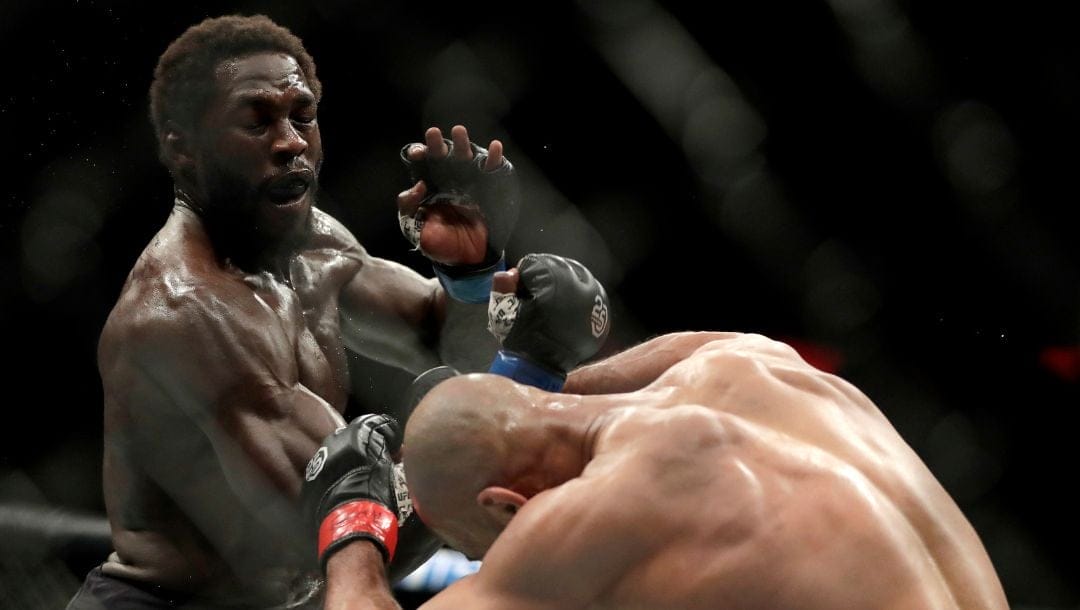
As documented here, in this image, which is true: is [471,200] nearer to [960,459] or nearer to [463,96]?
[463,96]

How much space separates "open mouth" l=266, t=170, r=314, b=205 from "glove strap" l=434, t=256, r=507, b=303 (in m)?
0.31

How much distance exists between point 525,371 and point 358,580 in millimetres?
395

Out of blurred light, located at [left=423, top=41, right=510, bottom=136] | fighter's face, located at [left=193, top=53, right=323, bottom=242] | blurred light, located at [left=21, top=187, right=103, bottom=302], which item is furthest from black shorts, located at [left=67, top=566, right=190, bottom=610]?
blurred light, located at [left=423, top=41, right=510, bottom=136]

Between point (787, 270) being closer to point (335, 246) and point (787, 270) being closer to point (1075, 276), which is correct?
point (1075, 276)

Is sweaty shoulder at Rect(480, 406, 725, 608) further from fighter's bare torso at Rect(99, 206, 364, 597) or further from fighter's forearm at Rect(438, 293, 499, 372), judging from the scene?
fighter's forearm at Rect(438, 293, 499, 372)

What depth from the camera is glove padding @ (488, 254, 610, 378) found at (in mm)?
1856

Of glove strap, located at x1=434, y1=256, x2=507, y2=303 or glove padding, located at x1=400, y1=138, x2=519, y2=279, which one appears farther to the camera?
glove strap, located at x1=434, y1=256, x2=507, y2=303

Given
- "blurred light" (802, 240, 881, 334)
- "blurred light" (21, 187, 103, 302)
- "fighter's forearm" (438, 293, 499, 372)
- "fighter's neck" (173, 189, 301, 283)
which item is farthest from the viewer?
"blurred light" (21, 187, 103, 302)

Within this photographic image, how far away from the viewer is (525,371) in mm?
1878

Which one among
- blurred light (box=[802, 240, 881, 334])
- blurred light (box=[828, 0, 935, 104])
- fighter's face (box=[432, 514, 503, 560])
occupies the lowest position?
blurred light (box=[802, 240, 881, 334])

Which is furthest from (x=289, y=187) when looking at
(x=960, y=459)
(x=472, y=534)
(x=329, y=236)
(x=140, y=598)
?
(x=960, y=459)

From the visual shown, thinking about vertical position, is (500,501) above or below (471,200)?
below

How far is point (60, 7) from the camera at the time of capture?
122 inches

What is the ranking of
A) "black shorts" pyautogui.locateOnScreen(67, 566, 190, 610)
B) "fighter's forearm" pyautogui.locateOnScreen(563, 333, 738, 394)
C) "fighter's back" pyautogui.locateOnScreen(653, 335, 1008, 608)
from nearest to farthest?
"fighter's back" pyautogui.locateOnScreen(653, 335, 1008, 608)
"fighter's forearm" pyautogui.locateOnScreen(563, 333, 738, 394)
"black shorts" pyautogui.locateOnScreen(67, 566, 190, 610)
